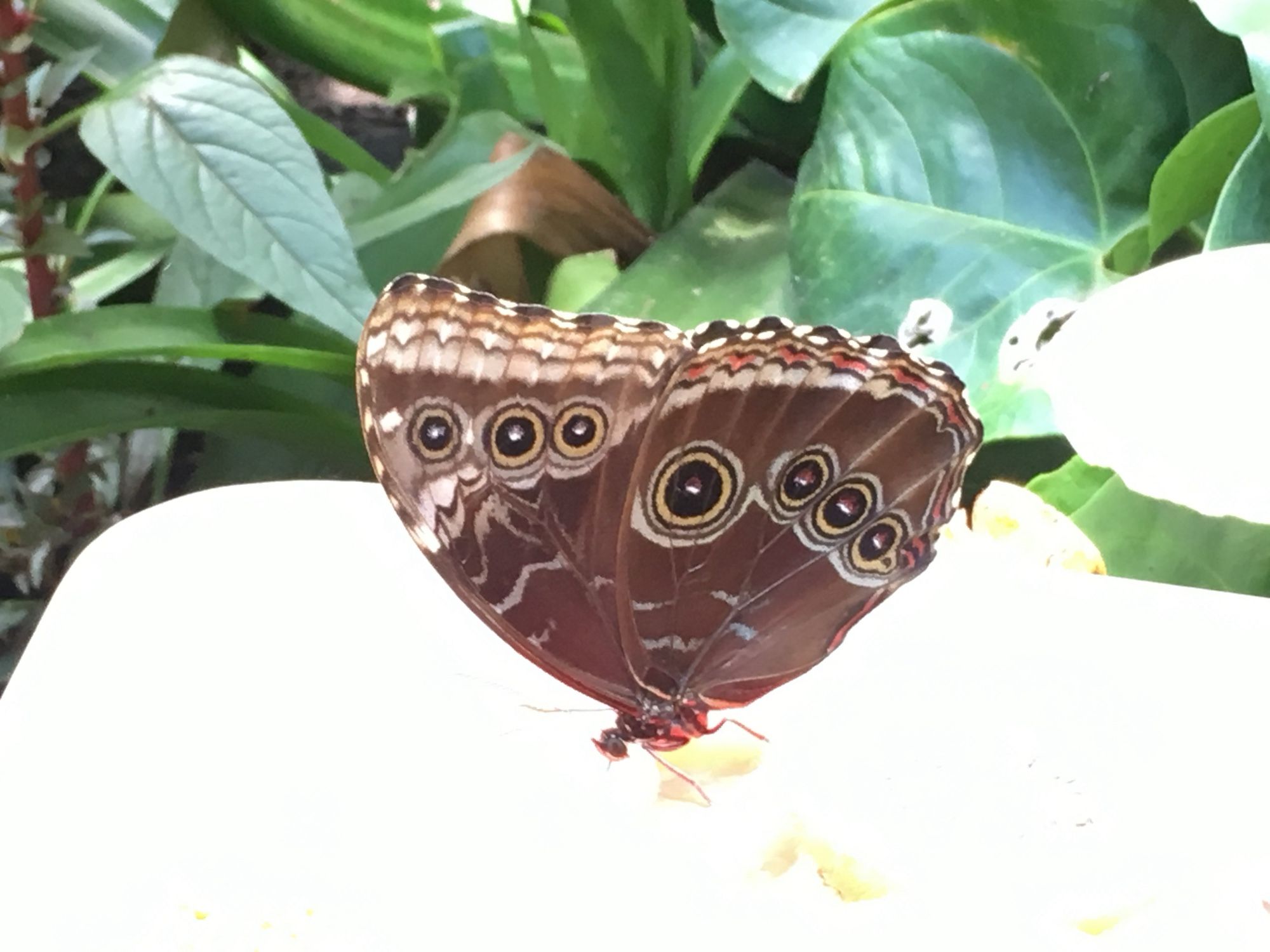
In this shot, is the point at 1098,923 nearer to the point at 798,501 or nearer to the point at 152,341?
the point at 798,501

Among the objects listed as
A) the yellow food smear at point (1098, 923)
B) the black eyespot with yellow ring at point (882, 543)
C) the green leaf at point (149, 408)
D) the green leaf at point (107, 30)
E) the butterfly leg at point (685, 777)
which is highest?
the black eyespot with yellow ring at point (882, 543)

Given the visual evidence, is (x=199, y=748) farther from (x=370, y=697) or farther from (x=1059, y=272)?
(x=1059, y=272)

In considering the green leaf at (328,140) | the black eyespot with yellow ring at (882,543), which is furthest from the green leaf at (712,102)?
the black eyespot with yellow ring at (882,543)

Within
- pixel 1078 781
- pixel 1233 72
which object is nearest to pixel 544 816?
pixel 1078 781

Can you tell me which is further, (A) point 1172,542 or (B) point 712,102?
(B) point 712,102

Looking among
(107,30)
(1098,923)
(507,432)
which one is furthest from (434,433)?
(107,30)

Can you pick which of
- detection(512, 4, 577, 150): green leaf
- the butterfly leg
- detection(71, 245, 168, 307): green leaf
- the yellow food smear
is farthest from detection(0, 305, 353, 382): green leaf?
the yellow food smear

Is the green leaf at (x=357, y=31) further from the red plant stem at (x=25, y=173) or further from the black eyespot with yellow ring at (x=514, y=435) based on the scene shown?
the black eyespot with yellow ring at (x=514, y=435)
